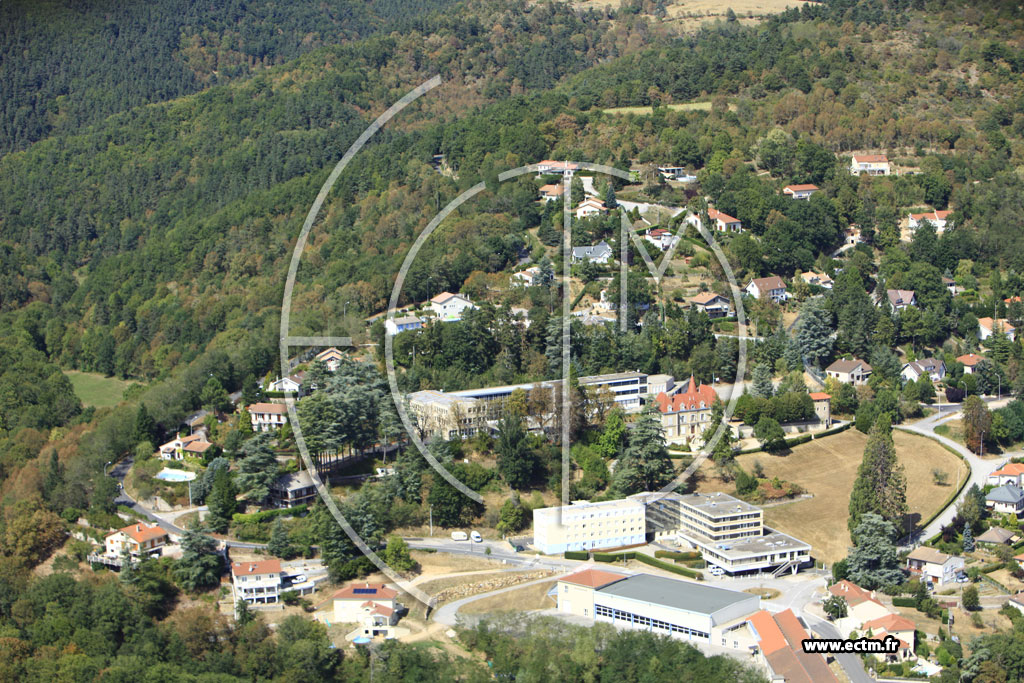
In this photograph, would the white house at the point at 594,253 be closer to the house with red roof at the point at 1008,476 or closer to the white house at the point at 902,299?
the white house at the point at 902,299

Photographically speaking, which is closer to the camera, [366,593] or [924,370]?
[366,593]

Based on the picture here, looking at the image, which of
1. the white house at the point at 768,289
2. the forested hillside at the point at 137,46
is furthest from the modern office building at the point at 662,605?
the forested hillside at the point at 137,46

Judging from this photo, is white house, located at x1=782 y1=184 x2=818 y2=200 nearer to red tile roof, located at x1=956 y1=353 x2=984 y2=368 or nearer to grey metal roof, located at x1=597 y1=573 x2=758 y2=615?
red tile roof, located at x1=956 y1=353 x2=984 y2=368

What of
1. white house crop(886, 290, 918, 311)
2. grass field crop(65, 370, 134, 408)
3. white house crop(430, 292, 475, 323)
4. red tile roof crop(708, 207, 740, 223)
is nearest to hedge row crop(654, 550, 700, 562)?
white house crop(430, 292, 475, 323)

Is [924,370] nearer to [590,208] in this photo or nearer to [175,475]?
[590,208]

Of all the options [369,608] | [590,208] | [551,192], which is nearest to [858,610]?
[369,608]

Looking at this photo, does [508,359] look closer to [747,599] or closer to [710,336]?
[710,336]
